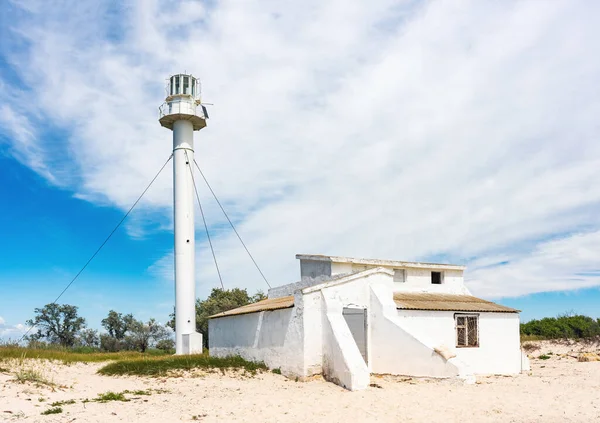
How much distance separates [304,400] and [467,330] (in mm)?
9139

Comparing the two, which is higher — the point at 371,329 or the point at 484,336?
the point at 371,329

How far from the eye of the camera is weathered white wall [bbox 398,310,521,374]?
62.0 ft

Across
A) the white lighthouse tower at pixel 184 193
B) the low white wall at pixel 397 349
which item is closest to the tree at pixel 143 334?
the white lighthouse tower at pixel 184 193

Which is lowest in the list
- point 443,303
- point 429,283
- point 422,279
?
point 443,303

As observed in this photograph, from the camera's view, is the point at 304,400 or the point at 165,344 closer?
the point at 304,400

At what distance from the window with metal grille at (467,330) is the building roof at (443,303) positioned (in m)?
0.36

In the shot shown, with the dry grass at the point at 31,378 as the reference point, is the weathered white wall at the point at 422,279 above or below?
above

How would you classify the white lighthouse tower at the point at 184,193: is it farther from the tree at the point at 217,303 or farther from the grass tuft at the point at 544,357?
the grass tuft at the point at 544,357

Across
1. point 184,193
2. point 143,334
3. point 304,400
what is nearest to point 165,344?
point 143,334

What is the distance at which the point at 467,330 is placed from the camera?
19938 millimetres

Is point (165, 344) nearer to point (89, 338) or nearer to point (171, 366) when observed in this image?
point (89, 338)

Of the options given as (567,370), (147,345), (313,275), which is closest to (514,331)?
(567,370)

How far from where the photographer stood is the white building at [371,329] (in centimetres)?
1616

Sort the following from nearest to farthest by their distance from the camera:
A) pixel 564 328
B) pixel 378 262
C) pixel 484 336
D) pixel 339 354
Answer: pixel 339 354 < pixel 484 336 < pixel 378 262 < pixel 564 328
